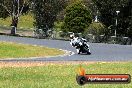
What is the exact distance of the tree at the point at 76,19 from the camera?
57.5 m

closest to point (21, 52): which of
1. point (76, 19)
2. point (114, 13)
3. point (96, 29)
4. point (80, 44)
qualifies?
point (80, 44)

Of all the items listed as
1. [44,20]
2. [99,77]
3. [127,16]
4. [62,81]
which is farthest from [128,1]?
[99,77]

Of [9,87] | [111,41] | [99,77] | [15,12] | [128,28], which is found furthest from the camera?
[15,12]

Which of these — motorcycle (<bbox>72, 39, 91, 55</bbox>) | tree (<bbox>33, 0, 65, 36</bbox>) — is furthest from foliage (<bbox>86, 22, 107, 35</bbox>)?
motorcycle (<bbox>72, 39, 91, 55</bbox>)

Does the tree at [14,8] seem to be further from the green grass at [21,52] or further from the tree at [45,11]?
the green grass at [21,52]

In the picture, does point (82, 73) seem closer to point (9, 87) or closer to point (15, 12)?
point (9, 87)

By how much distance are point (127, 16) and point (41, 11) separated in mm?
11471

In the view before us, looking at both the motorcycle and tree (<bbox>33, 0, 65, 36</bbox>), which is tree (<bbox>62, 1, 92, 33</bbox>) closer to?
tree (<bbox>33, 0, 65, 36</bbox>)

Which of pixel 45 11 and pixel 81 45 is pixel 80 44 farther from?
pixel 45 11

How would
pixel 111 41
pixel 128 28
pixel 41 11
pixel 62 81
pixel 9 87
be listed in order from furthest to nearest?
pixel 41 11 < pixel 128 28 < pixel 111 41 < pixel 62 81 < pixel 9 87

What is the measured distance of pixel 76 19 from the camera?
5816 cm

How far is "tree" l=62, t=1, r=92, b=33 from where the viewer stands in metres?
57.5

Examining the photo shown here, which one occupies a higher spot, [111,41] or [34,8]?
[34,8]

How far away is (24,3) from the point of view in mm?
62219
